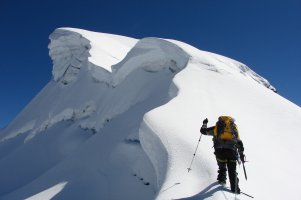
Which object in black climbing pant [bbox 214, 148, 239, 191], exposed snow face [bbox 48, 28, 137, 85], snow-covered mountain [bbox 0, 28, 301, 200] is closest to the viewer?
black climbing pant [bbox 214, 148, 239, 191]

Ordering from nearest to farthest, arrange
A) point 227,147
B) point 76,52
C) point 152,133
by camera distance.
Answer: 1. point 227,147
2. point 152,133
3. point 76,52

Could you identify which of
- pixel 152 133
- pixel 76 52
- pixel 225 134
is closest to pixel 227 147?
pixel 225 134

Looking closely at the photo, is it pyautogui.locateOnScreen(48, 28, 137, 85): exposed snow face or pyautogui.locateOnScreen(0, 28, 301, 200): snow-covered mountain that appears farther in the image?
pyautogui.locateOnScreen(48, 28, 137, 85): exposed snow face

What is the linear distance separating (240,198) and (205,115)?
598cm

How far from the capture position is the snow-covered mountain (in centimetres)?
902

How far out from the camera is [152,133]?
10.4 m

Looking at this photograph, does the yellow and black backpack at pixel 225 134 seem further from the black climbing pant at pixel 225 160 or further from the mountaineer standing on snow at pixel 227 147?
the black climbing pant at pixel 225 160

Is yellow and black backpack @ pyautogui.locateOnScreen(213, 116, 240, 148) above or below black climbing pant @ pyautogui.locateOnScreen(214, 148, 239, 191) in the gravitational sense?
above

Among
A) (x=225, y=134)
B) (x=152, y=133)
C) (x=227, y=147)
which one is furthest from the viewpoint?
(x=152, y=133)

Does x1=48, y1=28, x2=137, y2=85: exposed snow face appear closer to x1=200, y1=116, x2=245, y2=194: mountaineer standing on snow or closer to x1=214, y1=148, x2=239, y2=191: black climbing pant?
x1=200, y1=116, x2=245, y2=194: mountaineer standing on snow

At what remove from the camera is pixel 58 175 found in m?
17.8

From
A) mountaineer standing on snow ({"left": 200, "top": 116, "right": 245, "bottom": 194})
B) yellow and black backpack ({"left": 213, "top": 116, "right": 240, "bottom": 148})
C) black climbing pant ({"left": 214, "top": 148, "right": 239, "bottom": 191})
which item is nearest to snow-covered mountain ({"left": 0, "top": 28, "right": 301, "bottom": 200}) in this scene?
black climbing pant ({"left": 214, "top": 148, "right": 239, "bottom": 191})

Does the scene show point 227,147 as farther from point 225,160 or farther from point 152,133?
point 152,133

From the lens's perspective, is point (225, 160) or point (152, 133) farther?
point (152, 133)
